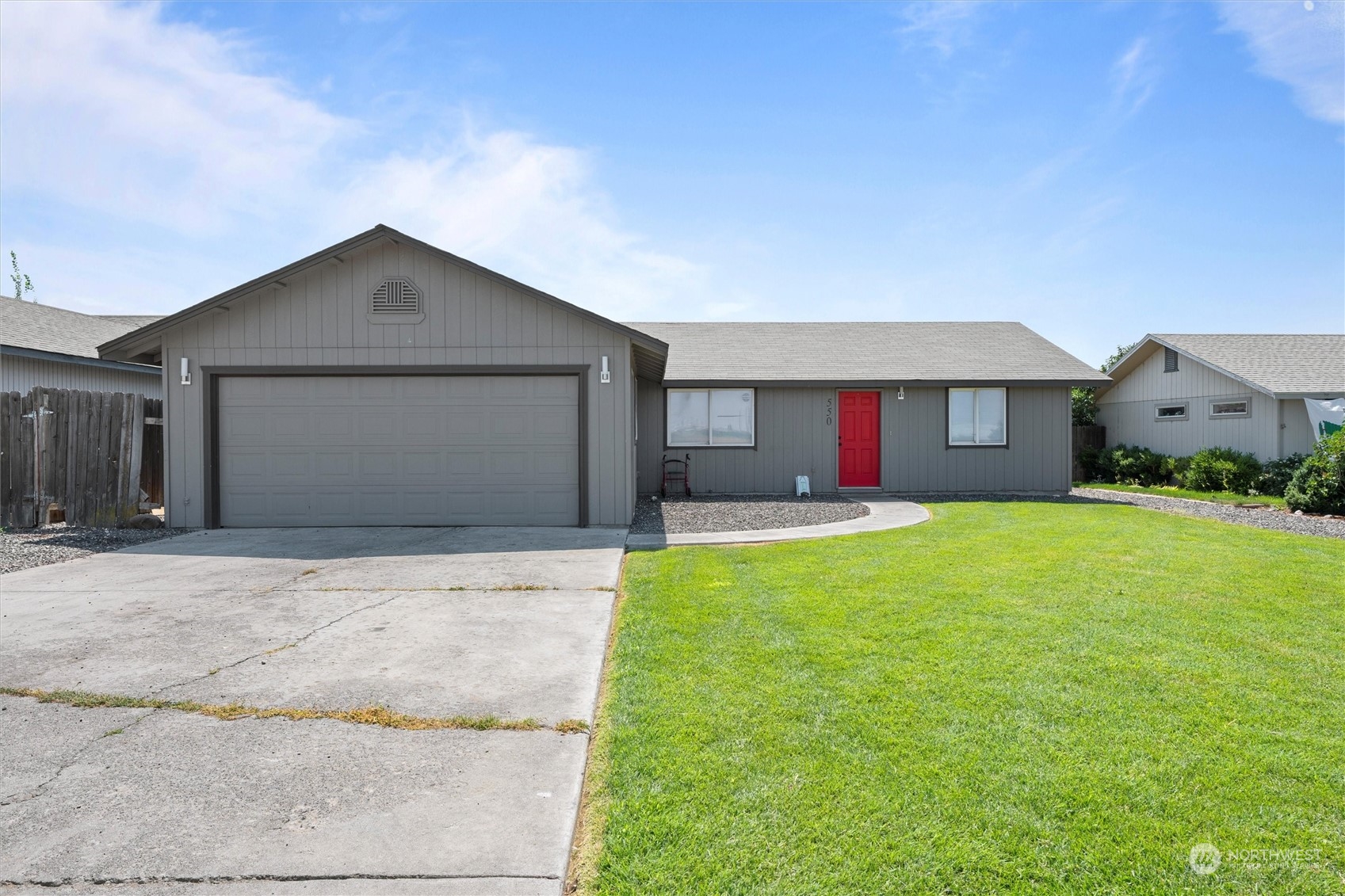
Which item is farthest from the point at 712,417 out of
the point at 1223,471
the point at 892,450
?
the point at 1223,471

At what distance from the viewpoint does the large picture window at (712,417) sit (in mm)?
14906

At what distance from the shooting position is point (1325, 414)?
Answer: 50.4 ft

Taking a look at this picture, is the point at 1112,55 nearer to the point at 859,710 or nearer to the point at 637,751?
the point at 859,710

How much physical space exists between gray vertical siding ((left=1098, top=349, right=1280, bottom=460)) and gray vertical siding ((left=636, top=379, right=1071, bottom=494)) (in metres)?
5.22

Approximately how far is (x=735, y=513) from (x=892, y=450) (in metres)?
5.19

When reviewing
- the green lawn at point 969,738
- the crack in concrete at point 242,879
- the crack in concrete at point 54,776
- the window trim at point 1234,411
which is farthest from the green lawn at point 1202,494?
the crack in concrete at point 54,776

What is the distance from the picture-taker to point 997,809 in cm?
246

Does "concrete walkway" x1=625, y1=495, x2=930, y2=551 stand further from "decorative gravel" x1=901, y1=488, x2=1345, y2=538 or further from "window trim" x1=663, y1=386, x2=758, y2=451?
"window trim" x1=663, y1=386, x2=758, y2=451

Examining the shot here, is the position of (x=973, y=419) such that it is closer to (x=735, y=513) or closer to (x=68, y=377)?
(x=735, y=513)

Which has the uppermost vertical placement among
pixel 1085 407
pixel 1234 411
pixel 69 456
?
pixel 1085 407

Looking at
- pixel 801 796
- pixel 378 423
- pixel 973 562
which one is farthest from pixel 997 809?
pixel 378 423

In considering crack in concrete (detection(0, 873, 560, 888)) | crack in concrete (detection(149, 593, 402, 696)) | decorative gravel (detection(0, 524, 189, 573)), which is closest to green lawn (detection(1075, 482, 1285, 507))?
crack in concrete (detection(149, 593, 402, 696))

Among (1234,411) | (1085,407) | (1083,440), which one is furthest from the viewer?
(1085,407)

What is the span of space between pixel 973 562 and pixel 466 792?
19.0ft
